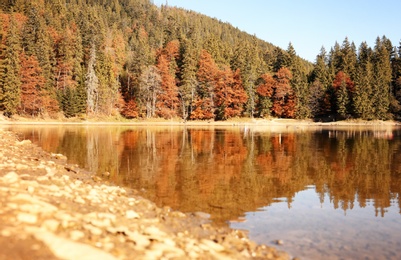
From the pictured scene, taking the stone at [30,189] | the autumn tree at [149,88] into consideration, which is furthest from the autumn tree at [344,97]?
the stone at [30,189]

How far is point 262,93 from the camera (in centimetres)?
8794

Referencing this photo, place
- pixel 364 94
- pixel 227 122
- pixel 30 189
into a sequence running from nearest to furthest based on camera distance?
pixel 30 189, pixel 227 122, pixel 364 94

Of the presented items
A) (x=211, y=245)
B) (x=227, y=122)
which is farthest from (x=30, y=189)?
(x=227, y=122)

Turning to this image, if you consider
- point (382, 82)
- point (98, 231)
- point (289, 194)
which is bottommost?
point (289, 194)

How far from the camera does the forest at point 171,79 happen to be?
7294 centimetres

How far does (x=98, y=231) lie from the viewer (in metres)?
5.99

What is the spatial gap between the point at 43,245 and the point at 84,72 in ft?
265

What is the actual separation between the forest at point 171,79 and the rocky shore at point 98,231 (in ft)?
221

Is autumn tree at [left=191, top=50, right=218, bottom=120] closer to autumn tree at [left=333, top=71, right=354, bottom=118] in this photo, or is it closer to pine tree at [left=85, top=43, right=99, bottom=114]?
pine tree at [left=85, top=43, right=99, bottom=114]

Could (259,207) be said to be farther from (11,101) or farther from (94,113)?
(94,113)

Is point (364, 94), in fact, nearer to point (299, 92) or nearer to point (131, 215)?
point (299, 92)

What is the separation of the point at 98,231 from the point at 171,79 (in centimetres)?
8108

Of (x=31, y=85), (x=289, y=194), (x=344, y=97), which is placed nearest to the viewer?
(x=289, y=194)

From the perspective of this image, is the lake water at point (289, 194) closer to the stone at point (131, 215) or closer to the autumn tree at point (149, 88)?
the stone at point (131, 215)
